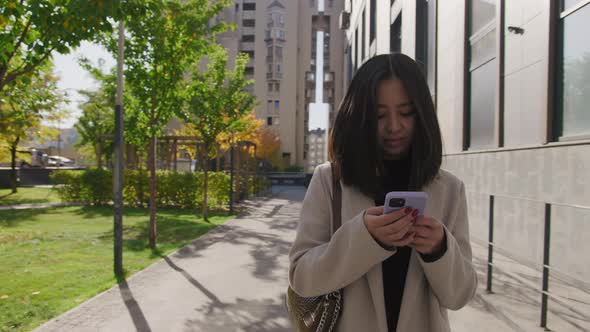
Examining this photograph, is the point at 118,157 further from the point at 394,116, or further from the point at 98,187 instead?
the point at 98,187

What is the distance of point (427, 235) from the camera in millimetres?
1379

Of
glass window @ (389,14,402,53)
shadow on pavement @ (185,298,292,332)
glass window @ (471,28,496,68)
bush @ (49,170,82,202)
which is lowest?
shadow on pavement @ (185,298,292,332)

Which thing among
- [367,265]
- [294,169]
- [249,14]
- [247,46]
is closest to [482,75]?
[367,265]

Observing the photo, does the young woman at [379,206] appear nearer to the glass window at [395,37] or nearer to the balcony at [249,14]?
the glass window at [395,37]

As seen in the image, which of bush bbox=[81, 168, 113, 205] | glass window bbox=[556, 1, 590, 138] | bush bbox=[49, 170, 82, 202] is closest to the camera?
glass window bbox=[556, 1, 590, 138]

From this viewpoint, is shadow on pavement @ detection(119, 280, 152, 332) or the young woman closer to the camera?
the young woman

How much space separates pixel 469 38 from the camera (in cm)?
991

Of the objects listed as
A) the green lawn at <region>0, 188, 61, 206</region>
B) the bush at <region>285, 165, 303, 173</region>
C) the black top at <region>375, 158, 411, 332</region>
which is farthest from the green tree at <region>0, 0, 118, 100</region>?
the bush at <region>285, 165, 303, 173</region>

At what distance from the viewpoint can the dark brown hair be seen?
1.56m

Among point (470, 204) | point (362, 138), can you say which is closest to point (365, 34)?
point (470, 204)

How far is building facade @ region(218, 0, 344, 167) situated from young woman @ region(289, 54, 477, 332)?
50786mm

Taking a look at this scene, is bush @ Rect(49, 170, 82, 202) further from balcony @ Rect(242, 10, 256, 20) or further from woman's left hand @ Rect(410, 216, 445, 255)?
balcony @ Rect(242, 10, 256, 20)

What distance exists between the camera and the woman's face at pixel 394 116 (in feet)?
Answer: 5.15

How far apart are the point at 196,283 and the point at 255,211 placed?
1034 centimetres
